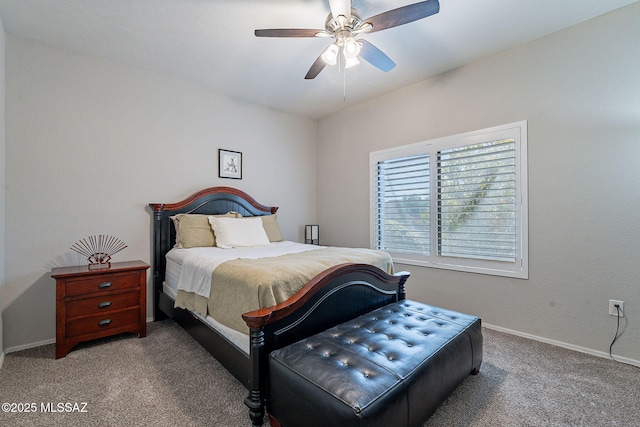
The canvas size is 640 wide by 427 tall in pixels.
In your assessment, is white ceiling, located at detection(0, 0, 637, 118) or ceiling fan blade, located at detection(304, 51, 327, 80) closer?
white ceiling, located at detection(0, 0, 637, 118)

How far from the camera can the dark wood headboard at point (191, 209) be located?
316 cm

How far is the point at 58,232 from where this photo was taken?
2.67m

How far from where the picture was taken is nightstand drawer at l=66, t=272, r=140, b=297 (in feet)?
7.71

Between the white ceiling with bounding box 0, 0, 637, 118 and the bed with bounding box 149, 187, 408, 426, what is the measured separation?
1.62 meters

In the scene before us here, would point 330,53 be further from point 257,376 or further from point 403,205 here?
point 257,376

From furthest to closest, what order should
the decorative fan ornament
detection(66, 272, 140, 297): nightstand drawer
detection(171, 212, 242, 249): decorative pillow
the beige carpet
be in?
detection(171, 212, 242, 249): decorative pillow
the decorative fan ornament
detection(66, 272, 140, 297): nightstand drawer
the beige carpet

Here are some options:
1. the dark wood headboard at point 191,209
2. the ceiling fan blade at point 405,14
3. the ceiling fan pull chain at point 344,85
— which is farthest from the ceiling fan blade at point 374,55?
the dark wood headboard at point 191,209

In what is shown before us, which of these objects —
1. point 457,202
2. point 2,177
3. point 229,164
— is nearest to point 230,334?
point 2,177

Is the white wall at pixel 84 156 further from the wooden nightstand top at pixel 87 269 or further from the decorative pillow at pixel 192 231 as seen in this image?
the decorative pillow at pixel 192 231

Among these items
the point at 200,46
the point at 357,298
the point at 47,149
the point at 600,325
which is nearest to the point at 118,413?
the point at 357,298

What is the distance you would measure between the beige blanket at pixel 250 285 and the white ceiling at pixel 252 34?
198cm

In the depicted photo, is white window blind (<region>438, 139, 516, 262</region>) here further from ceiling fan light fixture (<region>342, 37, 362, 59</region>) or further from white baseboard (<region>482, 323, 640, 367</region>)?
ceiling fan light fixture (<region>342, 37, 362, 59</region>)

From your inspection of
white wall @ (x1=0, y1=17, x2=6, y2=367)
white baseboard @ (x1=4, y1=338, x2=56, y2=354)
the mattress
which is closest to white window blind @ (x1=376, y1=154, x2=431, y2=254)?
the mattress

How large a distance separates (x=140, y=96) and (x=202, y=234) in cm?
168
